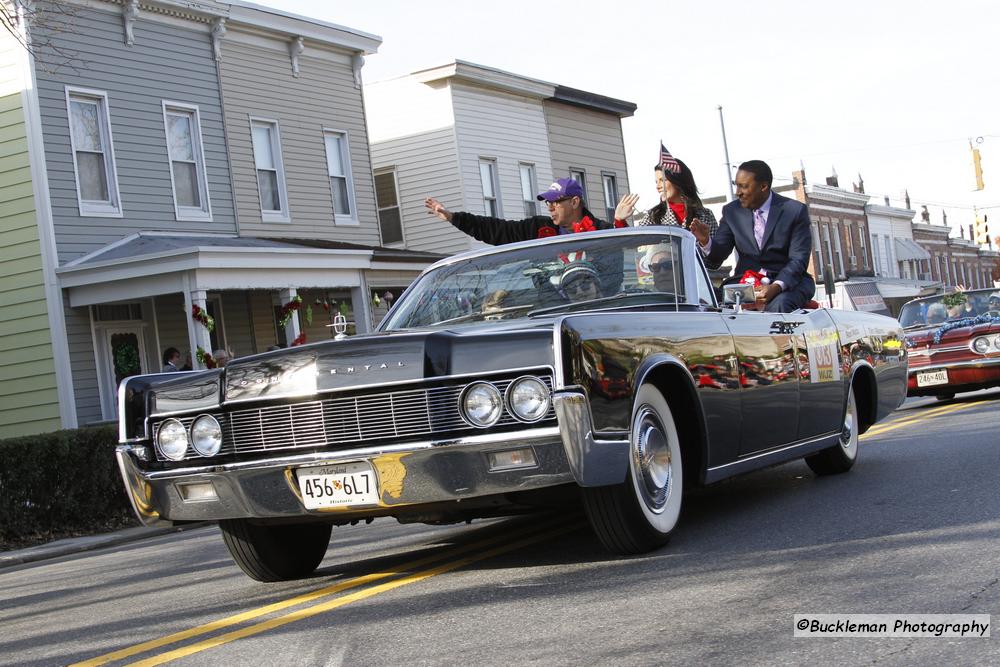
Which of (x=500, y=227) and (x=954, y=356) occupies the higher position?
(x=500, y=227)

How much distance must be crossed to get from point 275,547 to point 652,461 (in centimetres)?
192

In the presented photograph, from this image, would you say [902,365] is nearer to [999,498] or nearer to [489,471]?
[999,498]

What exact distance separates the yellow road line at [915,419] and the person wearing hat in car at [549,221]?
417 centimetres

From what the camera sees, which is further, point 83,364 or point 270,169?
point 270,169

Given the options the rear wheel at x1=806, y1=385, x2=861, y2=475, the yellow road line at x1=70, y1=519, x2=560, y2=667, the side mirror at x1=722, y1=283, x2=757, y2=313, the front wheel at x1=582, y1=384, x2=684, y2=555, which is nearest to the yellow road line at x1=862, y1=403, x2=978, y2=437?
the rear wheel at x1=806, y1=385, x2=861, y2=475

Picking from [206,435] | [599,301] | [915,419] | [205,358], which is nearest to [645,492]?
[599,301]

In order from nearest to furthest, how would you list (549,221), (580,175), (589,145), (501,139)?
(549,221) → (501,139) → (580,175) → (589,145)

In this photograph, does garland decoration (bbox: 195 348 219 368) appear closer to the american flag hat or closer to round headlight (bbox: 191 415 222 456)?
the american flag hat

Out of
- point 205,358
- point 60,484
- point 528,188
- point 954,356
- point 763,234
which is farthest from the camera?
point 528,188

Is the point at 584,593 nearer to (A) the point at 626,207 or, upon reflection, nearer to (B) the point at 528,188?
(A) the point at 626,207

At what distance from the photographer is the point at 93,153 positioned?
18922mm

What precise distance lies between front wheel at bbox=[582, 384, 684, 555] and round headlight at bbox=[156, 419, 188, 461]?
1.80m

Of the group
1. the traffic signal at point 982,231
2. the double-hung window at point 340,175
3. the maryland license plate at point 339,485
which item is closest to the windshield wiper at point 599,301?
the maryland license plate at point 339,485

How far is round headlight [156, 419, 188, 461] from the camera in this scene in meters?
5.72
